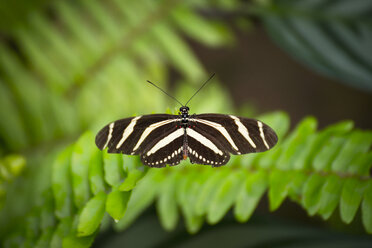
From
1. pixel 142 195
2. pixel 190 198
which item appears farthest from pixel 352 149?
pixel 142 195

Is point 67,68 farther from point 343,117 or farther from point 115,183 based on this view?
point 343,117

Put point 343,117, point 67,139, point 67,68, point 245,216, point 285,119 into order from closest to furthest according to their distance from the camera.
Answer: point 245,216 → point 285,119 → point 67,139 → point 67,68 → point 343,117

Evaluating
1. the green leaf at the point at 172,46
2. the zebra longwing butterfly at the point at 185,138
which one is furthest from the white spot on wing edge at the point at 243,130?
the green leaf at the point at 172,46

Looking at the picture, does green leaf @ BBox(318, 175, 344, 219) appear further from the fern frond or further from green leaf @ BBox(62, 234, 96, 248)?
green leaf @ BBox(62, 234, 96, 248)

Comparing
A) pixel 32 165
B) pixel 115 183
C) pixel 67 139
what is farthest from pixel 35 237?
pixel 67 139

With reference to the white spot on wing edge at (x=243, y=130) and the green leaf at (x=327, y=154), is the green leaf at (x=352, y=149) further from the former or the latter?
the white spot on wing edge at (x=243, y=130)
